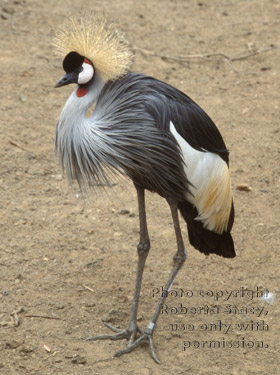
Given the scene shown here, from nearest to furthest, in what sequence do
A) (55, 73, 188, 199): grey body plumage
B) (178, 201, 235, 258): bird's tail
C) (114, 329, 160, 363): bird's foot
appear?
(55, 73, 188, 199): grey body plumage
(114, 329, 160, 363): bird's foot
(178, 201, 235, 258): bird's tail

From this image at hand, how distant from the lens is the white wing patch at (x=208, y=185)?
2916 millimetres

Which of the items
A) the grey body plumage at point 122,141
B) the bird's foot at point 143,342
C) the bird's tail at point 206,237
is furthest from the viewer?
the bird's tail at point 206,237

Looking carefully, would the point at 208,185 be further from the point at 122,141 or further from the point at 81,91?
the point at 81,91

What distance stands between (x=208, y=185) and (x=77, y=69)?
2.63 ft

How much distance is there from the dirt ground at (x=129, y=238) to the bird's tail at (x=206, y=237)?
32cm

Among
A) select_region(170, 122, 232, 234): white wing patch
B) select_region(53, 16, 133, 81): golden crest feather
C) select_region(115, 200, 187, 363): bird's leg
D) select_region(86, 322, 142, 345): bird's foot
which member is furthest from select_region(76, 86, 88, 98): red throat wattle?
select_region(86, 322, 142, 345): bird's foot

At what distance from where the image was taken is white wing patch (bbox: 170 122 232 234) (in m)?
2.92

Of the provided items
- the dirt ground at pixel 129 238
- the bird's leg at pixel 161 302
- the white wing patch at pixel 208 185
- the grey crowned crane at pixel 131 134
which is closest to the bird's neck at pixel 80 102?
the grey crowned crane at pixel 131 134

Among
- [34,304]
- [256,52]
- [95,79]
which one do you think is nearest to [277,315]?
[34,304]

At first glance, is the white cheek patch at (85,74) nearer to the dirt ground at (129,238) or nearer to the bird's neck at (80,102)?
the bird's neck at (80,102)

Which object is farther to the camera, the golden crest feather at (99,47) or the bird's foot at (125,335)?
the bird's foot at (125,335)

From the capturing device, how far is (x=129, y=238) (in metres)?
3.83

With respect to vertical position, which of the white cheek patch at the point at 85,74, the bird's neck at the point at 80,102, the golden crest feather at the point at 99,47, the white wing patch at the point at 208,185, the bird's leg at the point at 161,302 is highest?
the golden crest feather at the point at 99,47

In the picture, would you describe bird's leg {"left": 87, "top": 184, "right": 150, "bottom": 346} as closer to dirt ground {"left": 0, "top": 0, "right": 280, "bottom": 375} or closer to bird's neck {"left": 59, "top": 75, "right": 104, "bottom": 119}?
dirt ground {"left": 0, "top": 0, "right": 280, "bottom": 375}
